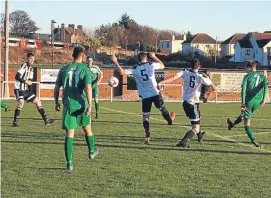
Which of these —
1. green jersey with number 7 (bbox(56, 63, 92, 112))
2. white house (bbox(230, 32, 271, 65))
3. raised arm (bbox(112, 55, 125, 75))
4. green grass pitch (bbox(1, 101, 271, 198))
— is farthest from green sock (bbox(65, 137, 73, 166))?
white house (bbox(230, 32, 271, 65))

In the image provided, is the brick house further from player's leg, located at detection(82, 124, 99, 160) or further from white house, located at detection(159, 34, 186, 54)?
player's leg, located at detection(82, 124, 99, 160)

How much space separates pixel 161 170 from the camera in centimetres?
852

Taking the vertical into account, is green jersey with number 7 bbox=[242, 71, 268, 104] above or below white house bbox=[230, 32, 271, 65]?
below

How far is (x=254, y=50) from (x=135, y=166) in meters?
95.7

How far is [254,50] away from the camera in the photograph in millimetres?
101250

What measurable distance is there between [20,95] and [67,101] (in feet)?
Result: 21.9

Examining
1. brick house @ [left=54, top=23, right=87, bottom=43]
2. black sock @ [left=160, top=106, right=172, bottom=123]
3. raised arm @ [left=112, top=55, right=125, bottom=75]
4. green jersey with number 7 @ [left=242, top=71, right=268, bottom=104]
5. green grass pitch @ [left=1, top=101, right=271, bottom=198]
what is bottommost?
green grass pitch @ [left=1, top=101, right=271, bottom=198]

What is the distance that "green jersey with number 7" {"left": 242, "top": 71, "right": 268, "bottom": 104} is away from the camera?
11.3 metres

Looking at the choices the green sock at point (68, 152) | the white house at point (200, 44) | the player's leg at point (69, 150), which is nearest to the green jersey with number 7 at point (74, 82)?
the player's leg at point (69, 150)

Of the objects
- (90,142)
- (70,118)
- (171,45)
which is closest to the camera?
(70,118)

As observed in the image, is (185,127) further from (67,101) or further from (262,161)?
(67,101)

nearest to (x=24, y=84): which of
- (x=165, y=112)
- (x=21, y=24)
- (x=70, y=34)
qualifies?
(x=165, y=112)

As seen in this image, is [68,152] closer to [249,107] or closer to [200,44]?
[249,107]

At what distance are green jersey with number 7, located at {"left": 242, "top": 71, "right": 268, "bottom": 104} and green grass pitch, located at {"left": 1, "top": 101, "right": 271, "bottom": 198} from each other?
1044 millimetres
